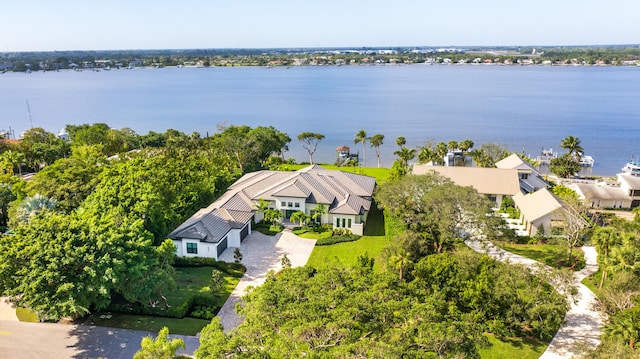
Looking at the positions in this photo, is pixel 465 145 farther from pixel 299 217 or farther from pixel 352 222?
pixel 299 217

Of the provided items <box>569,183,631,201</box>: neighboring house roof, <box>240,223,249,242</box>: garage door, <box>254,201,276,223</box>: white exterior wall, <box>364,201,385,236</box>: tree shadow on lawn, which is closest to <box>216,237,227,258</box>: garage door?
<box>240,223,249,242</box>: garage door

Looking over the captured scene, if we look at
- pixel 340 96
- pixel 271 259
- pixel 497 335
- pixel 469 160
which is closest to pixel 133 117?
pixel 340 96

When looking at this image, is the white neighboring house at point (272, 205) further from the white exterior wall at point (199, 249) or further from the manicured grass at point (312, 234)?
the manicured grass at point (312, 234)

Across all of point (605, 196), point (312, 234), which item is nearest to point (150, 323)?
point (312, 234)

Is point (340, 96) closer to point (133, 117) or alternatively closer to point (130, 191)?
point (133, 117)

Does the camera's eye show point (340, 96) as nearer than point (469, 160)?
No

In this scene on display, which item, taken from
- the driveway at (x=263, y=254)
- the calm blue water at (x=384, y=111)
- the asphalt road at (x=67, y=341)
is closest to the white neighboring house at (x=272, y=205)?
the driveway at (x=263, y=254)
